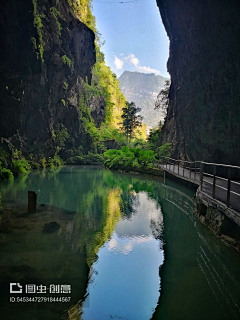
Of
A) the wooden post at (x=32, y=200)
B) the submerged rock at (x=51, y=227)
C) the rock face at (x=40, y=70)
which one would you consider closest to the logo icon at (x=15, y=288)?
the submerged rock at (x=51, y=227)

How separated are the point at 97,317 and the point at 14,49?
2033 cm

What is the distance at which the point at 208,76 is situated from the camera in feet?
47.1

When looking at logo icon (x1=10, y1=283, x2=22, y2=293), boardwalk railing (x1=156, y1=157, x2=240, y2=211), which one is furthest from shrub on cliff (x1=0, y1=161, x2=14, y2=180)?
logo icon (x1=10, y1=283, x2=22, y2=293)

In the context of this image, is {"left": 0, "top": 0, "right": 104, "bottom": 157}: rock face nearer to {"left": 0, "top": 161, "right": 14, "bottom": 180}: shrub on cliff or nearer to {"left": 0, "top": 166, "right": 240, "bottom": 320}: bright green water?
{"left": 0, "top": 161, "right": 14, "bottom": 180}: shrub on cliff

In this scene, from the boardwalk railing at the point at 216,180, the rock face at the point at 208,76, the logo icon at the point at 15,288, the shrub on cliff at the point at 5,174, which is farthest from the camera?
the shrub on cliff at the point at 5,174

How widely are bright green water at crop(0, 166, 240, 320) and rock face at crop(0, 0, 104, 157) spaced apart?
13.1 metres

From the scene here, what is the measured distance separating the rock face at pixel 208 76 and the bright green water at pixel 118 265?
6202mm

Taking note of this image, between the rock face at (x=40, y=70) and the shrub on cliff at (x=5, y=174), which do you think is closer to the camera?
the shrub on cliff at (x=5, y=174)

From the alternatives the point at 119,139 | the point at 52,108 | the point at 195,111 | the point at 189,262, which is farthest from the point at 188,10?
the point at 119,139

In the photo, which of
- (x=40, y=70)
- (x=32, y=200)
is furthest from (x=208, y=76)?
(x=40, y=70)

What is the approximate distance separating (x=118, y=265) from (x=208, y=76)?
12.7m

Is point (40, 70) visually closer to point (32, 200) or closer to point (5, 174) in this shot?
point (5, 174)

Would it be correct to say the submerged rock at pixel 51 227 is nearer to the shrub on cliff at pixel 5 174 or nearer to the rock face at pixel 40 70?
the shrub on cliff at pixel 5 174

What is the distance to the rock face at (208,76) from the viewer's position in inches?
481
